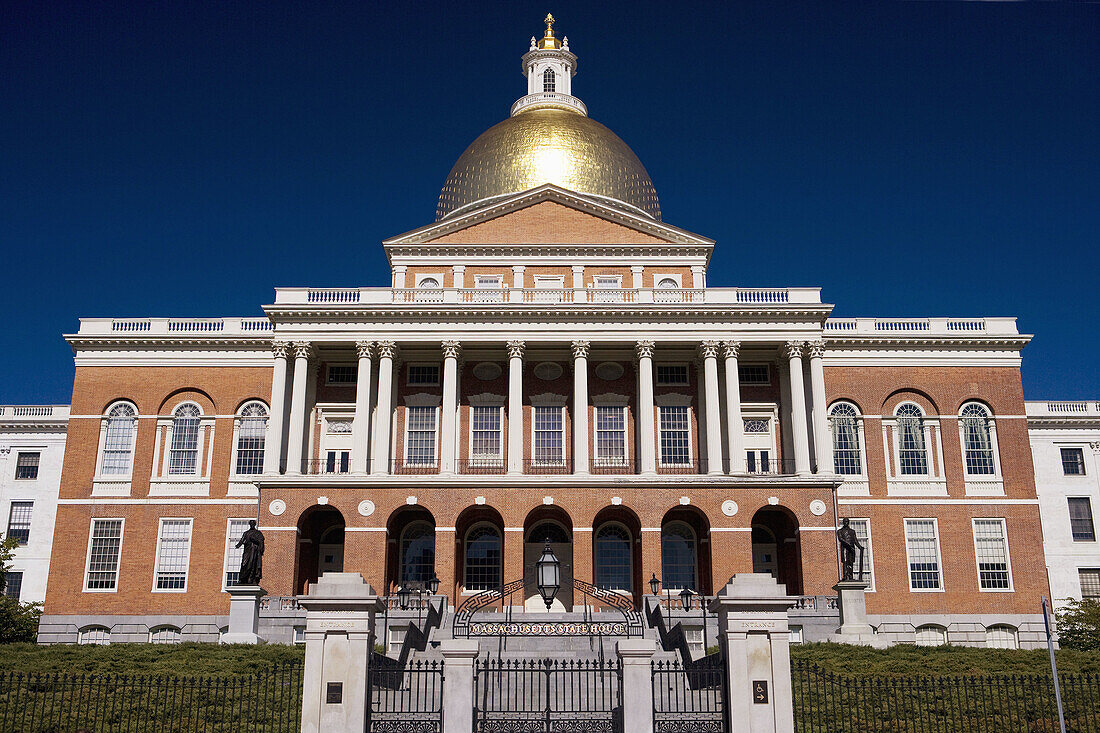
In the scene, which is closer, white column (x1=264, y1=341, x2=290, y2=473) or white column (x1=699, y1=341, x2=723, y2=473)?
white column (x1=264, y1=341, x2=290, y2=473)

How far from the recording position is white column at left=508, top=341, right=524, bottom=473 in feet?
151

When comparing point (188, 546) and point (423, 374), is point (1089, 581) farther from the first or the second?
point (188, 546)

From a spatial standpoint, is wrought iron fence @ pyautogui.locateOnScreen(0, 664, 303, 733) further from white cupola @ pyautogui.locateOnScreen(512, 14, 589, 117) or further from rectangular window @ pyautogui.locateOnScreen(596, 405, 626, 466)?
white cupola @ pyautogui.locateOnScreen(512, 14, 589, 117)

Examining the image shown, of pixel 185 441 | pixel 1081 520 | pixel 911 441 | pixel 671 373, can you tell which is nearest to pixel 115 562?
pixel 185 441

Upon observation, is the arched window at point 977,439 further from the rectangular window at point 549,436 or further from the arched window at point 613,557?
the rectangular window at point 549,436

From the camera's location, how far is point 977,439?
49.7 metres

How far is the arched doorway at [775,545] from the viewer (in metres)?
46.9

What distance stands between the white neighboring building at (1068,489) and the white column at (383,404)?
100ft

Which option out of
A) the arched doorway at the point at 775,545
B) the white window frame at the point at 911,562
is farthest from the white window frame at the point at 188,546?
the white window frame at the point at 911,562

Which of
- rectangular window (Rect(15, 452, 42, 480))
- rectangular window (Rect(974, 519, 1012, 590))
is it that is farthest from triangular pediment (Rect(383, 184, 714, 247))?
rectangular window (Rect(15, 452, 42, 480))

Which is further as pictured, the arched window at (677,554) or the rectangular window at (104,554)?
the rectangular window at (104,554)

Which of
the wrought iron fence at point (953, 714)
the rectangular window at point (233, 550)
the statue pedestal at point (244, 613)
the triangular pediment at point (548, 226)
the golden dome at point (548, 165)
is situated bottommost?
the wrought iron fence at point (953, 714)

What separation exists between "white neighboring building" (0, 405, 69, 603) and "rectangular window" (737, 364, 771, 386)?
34012 mm

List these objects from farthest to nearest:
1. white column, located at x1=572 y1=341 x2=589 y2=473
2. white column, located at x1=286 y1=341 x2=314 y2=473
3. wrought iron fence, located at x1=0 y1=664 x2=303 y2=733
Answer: white column, located at x1=286 y1=341 x2=314 y2=473
white column, located at x1=572 y1=341 x2=589 y2=473
wrought iron fence, located at x1=0 y1=664 x2=303 y2=733
